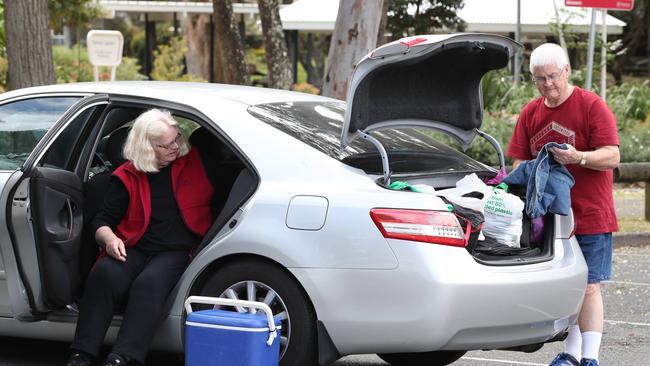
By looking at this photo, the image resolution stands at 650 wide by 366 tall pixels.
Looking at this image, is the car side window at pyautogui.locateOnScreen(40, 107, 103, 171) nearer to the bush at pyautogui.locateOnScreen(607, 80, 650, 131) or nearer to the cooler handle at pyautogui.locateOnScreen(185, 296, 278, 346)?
the cooler handle at pyautogui.locateOnScreen(185, 296, 278, 346)

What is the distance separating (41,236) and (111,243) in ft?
1.12

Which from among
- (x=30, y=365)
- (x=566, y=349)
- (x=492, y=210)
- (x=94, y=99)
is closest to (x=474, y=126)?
(x=492, y=210)

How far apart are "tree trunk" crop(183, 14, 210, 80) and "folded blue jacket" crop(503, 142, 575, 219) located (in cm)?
3435

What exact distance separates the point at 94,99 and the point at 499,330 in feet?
7.85

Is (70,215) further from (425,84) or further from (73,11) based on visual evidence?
(73,11)

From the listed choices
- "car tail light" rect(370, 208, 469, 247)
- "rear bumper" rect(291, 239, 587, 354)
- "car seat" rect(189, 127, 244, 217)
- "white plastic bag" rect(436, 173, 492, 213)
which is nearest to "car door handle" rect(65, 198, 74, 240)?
"car seat" rect(189, 127, 244, 217)

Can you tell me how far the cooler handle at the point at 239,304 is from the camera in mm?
5219

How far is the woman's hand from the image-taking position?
6.04 meters

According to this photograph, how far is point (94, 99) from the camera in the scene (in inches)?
248

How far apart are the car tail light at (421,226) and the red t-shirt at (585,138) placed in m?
1.10

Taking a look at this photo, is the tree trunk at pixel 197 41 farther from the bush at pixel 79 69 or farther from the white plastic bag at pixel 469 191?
the white plastic bag at pixel 469 191

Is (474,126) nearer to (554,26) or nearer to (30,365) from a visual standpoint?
(30,365)

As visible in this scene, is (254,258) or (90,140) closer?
(254,258)

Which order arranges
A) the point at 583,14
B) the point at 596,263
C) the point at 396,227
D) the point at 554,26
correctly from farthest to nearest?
the point at 583,14, the point at 554,26, the point at 596,263, the point at 396,227
